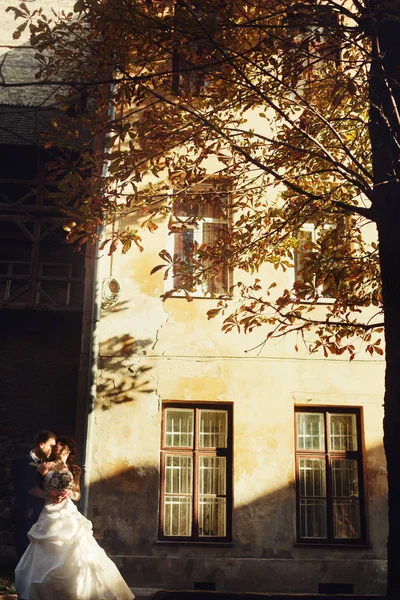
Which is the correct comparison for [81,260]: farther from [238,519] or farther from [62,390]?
[238,519]

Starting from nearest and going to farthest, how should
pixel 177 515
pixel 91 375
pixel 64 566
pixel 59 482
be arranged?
pixel 64 566 < pixel 59 482 < pixel 177 515 < pixel 91 375

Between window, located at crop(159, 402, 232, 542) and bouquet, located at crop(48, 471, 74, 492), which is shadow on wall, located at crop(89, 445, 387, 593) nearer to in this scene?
window, located at crop(159, 402, 232, 542)

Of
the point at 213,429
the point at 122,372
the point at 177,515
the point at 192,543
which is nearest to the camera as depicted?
the point at 192,543

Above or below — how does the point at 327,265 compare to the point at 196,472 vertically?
above

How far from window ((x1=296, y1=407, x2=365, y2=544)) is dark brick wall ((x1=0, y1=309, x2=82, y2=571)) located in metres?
4.66

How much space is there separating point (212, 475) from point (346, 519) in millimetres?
2056

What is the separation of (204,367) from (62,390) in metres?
3.84

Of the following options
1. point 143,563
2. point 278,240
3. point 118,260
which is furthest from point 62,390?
point 278,240

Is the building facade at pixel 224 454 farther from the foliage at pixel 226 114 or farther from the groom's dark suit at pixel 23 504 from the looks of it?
the foliage at pixel 226 114

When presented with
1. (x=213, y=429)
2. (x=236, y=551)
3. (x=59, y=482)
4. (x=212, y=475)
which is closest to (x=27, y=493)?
(x=212, y=475)

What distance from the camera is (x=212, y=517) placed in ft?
33.1

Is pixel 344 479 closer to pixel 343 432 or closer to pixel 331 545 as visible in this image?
pixel 343 432

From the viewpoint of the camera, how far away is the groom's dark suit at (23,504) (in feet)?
31.9

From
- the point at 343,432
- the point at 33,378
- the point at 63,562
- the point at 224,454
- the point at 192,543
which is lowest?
the point at 192,543
